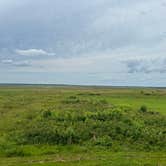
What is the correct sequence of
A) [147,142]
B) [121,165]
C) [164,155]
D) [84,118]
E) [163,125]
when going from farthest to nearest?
[84,118]
[163,125]
[147,142]
[164,155]
[121,165]

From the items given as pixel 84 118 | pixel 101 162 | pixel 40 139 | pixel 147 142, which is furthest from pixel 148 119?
pixel 101 162

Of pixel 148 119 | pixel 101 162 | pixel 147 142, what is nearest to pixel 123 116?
pixel 148 119

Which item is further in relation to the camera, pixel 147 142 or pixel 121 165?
pixel 147 142

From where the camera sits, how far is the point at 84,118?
30062 millimetres

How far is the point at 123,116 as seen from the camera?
3112cm

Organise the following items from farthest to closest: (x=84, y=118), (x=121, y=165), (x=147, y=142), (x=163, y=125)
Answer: (x=84, y=118) → (x=163, y=125) → (x=147, y=142) → (x=121, y=165)

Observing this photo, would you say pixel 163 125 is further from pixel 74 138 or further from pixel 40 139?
pixel 40 139

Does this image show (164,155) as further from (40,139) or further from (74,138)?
(40,139)

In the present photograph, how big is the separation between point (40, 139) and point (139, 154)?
25.1ft

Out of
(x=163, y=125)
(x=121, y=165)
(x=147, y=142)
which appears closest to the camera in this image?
(x=121, y=165)

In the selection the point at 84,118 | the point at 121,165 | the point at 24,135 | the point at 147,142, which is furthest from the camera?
the point at 84,118

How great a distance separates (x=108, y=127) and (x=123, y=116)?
5333mm

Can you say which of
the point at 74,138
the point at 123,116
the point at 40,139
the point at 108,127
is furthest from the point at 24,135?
the point at 123,116

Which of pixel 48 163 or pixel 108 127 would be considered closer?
pixel 48 163
